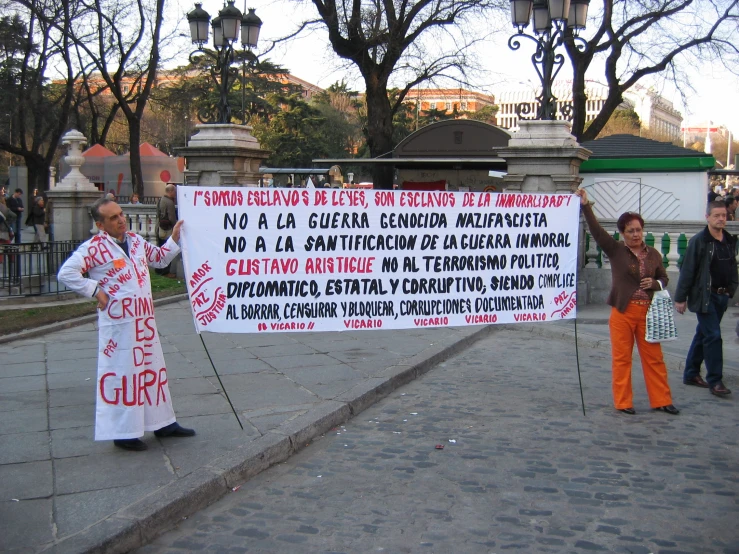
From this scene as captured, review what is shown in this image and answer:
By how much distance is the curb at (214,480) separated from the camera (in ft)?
13.3

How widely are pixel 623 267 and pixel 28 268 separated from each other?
9.80 metres

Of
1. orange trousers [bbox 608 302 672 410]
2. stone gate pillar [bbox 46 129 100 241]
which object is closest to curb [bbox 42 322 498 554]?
orange trousers [bbox 608 302 672 410]

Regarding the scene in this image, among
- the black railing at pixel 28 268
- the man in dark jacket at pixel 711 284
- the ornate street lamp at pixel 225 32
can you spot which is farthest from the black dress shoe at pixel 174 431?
the ornate street lamp at pixel 225 32

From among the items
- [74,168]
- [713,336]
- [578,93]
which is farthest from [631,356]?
[578,93]

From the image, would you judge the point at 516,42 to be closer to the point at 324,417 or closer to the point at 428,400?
the point at 428,400

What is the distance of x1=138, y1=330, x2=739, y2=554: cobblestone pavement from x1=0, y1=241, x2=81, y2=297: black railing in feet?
25.4

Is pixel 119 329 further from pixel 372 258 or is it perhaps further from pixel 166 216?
pixel 166 216

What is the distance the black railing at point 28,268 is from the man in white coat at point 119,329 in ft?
26.3

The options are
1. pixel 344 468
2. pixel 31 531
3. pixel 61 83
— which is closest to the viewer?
pixel 31 531

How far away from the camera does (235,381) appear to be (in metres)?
7.57

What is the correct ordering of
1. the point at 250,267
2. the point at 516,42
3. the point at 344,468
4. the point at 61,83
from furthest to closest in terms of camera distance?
the point at 61,83 → the point at 516,42 → the point at 250,267 → the point at 344,468

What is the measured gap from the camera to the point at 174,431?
18.7 feet

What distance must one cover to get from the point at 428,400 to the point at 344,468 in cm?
196

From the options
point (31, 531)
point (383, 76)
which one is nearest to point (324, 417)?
point (31, 531)
